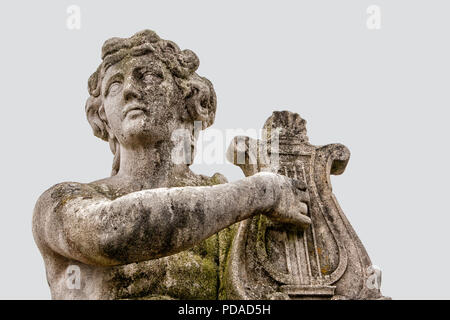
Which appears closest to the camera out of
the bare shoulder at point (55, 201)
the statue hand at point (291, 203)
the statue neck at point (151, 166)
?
the bare shoulder at point (55, 201)

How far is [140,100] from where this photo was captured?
5.16 m

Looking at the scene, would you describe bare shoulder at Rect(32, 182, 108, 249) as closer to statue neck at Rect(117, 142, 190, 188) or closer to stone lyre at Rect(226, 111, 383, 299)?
statue neck at Rect(117, 142, 190, 188)

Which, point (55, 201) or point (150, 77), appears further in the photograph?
point (150, 77)

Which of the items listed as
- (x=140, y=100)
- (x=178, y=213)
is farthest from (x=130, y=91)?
(x=178, y=213)

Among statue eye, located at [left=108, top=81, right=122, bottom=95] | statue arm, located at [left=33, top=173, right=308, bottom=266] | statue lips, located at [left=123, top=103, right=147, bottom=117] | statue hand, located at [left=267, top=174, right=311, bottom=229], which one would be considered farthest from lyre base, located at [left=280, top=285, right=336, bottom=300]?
statue eye, located at [left=108, top=81, right=122, bottom=95]

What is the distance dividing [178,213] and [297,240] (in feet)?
4.74

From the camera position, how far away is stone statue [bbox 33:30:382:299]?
13.5 ft

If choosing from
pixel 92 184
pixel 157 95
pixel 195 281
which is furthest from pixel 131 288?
pixel 157 95

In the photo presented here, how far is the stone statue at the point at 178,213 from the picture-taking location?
13.5ft

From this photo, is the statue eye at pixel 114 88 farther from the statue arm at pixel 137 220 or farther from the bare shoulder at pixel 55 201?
the statue arm at pixel 137 220

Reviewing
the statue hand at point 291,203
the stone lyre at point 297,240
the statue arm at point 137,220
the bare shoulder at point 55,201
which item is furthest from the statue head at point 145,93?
the statue hand at point 291,203

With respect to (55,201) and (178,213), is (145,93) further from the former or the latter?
(178,213)

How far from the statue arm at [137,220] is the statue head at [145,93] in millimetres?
947

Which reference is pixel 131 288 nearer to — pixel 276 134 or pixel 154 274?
pixel 154 274
